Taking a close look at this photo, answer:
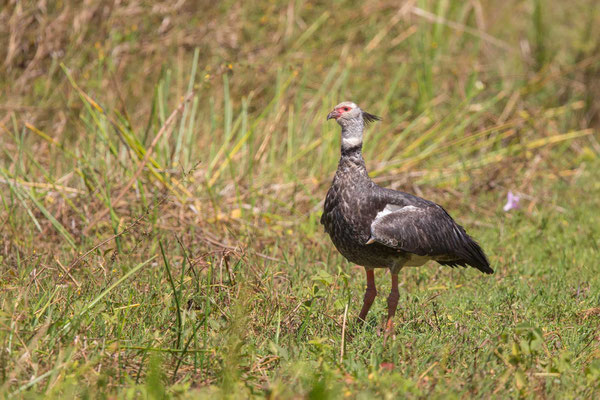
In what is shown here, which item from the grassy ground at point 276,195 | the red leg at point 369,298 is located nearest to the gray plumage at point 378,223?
the red leg at point 369,298

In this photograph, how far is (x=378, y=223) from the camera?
14.0ft

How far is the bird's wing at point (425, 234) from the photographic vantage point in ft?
13.9

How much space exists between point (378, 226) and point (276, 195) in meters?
2.32

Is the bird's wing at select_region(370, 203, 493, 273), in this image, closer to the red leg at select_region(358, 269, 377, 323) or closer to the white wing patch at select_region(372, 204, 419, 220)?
the white wing patch at select_region(372, 204, 419, 220)

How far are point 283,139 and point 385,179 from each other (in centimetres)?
113

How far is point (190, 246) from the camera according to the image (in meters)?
5.32

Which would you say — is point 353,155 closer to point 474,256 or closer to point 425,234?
point 425,234

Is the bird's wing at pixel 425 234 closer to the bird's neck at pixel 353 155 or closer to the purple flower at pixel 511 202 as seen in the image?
the bird's neck at pixel 353 155

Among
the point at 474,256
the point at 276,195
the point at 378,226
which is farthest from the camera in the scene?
the point at 276,195

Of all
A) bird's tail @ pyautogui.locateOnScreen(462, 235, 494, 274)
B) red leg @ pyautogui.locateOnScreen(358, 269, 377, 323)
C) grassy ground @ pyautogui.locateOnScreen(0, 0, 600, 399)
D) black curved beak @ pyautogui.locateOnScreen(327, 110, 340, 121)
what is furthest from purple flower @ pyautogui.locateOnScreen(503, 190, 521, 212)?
black curved beak @ pyautogui.locateOnScreen(327, 110, 340, 121)

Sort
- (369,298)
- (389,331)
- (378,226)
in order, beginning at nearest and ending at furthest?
(389,331) → (378,226) → (369,298)

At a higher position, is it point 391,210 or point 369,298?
point 391,210

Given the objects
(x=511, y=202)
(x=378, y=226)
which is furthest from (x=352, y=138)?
(x=511, y=202)

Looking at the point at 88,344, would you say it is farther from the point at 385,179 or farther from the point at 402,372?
the point at 385,179
